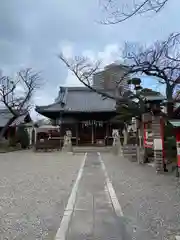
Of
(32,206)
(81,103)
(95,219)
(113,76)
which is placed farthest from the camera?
(81,103)

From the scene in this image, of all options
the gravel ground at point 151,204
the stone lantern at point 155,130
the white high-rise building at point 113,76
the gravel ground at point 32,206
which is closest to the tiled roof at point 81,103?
the white high-rise building at point 113,76

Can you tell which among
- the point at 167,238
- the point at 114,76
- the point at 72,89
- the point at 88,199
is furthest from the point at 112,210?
the point at 72,89

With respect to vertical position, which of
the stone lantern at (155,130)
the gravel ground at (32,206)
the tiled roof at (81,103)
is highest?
the tiled roof at (81,103)

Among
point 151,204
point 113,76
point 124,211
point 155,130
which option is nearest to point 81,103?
point 113,76

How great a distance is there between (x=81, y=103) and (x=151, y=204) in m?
26.2

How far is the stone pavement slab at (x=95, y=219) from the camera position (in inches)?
156

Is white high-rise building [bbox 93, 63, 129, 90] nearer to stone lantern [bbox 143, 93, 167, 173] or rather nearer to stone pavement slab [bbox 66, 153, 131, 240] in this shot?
stone lantern [bbox 143, 93, 167, 173]

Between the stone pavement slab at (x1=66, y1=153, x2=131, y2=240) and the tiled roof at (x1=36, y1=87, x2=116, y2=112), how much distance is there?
21977mm

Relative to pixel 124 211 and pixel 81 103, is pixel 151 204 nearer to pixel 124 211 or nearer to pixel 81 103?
pixel 124 211

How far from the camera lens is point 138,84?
16.0 meters

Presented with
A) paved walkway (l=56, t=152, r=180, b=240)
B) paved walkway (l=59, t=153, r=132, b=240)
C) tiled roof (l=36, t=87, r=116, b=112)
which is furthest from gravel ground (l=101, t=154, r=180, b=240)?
tiled roof (l=36, t=87, r=116, b=112)

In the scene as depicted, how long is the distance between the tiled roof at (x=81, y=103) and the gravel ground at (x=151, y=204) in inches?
789

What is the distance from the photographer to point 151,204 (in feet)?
19.1

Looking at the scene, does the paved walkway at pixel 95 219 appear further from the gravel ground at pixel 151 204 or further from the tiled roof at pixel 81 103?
the tiled roof at pixel 81 103
